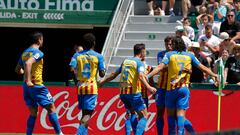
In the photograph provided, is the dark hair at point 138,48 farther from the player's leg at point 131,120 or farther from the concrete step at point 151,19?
the concrete step at point 151,19

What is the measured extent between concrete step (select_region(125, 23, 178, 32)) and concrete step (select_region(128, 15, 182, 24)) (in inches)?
9.1

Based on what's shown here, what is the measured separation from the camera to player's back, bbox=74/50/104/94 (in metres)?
13.8

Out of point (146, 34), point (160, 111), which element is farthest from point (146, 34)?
point (160, 111)

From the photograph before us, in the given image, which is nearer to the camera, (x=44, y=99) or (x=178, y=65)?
(x=178, y=65)

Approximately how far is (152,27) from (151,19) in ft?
1.26

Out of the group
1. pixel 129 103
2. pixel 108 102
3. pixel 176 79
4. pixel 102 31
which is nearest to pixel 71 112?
pixel 108 102

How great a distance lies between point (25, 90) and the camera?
14531 mm

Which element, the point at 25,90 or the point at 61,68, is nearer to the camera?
the point at 25,90

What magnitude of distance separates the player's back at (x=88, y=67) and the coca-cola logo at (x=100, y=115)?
13.3 ft

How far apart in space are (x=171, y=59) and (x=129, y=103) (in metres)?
1.39

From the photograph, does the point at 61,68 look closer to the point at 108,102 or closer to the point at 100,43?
the point at 100,43

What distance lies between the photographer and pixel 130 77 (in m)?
14.6

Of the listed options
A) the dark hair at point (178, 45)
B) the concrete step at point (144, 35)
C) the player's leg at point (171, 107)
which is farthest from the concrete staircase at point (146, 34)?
the dark hair at point (178, 45)

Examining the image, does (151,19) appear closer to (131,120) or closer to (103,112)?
(103,112)
